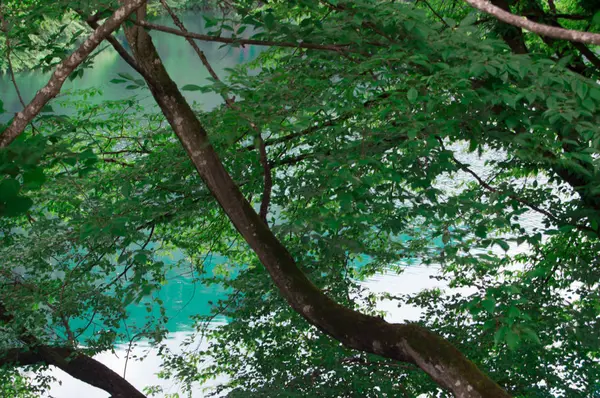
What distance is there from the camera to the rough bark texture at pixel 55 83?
186 centimetres

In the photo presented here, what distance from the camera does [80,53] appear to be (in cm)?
225

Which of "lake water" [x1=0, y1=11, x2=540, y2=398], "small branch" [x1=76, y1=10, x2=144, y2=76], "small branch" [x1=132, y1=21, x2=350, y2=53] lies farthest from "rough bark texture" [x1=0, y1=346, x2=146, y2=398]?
"small branch" [x1=132, y1=21, x2=350, y2=53]

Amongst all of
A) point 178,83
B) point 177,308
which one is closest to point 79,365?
point 177,308

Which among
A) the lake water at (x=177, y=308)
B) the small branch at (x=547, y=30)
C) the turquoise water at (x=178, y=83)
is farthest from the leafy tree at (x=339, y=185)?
the turquoise water at (x=178, y=83)

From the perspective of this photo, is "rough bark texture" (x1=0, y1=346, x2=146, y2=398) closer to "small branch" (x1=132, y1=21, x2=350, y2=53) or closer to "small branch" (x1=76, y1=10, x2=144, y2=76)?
"small branch" (x1=76, y1=10, x2=144, y2=76)

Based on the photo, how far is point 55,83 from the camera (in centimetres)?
216

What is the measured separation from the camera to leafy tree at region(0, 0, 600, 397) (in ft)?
10.3

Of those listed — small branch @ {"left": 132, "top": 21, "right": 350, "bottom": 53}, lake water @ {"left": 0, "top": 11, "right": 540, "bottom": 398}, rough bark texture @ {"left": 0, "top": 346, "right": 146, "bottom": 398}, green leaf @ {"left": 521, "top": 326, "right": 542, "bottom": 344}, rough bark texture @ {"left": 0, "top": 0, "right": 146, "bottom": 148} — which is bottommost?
green leaf @ {"left": 521, "top": 326, "right": 542, "bottom": 344}

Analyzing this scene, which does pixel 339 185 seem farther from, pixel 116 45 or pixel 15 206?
pixel 15 206

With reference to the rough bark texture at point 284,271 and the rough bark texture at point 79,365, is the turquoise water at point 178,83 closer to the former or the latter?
the rough bark texture at point 79,365

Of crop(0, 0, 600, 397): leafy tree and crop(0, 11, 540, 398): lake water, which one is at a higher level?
crop(0, 11, 540, 398): lake water

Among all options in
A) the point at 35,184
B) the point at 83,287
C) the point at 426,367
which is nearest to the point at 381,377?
the point at 426,367

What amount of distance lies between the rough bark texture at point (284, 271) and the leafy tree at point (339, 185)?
0.04ft

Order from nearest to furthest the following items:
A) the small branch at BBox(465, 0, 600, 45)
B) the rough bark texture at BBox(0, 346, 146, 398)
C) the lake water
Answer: the small branch at BBox(465, 0, 600, 45) < the rough bark texture at BBox(0, 346, 146, 398) < the lake water
